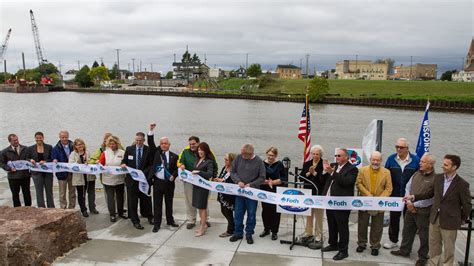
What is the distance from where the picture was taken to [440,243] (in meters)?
6.13

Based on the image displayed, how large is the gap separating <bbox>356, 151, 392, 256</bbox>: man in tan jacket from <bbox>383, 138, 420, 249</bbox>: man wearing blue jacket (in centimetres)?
44

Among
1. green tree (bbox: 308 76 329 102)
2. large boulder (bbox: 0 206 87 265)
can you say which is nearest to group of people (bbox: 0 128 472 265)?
large boulder (bbox: 0 206 87 265)

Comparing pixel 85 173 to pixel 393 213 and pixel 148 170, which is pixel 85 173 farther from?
pixel 393 213

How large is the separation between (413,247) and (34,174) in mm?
7767

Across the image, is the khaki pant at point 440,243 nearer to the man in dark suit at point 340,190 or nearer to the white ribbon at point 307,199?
the white ribbon at point 307,199

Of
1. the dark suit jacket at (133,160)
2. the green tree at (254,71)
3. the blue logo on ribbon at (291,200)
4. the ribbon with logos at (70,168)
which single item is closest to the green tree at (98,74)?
the green tree at (254,71)

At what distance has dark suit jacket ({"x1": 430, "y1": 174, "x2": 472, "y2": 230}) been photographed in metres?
5.80

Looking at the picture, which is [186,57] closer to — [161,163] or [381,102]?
[381,102]

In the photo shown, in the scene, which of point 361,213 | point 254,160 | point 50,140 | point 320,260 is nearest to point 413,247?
point 361,213

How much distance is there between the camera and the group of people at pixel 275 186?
20.1 feet

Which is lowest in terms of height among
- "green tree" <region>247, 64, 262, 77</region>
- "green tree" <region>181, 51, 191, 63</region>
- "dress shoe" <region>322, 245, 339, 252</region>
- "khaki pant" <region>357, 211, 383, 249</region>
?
"dress shoe" <region>322, 245, 339, 252</region>

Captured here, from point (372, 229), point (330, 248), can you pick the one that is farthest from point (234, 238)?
point (372, 229)

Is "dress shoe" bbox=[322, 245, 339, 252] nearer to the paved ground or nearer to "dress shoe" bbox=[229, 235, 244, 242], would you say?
the paved ground

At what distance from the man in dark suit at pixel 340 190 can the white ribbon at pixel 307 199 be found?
0.14 m
